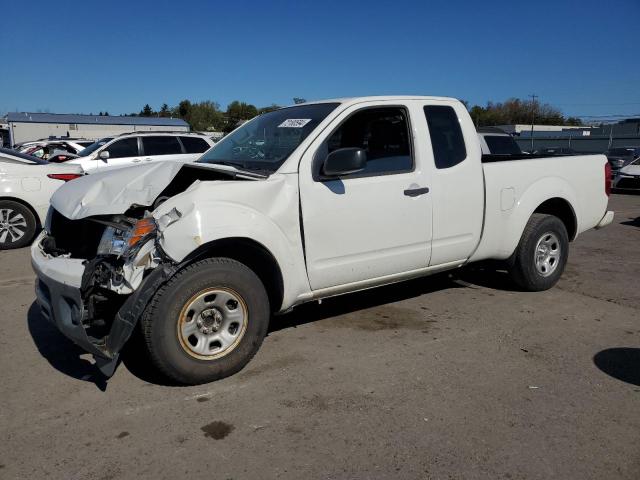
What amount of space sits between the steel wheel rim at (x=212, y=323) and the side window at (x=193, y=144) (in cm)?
932

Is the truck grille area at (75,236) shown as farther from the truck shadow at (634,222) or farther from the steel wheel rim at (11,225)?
the truck shadow at (634,222)

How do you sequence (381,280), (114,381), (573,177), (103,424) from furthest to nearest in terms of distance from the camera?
1. (573,177)
2. (381,280)
3. (114,381)
4. (103,424)

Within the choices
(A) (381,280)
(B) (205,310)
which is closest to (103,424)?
(B) (205,310)

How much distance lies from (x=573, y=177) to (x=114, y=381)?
484 cm

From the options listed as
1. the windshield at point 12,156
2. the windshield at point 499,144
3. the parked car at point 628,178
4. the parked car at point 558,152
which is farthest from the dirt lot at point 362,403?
the parked car at point 628,178

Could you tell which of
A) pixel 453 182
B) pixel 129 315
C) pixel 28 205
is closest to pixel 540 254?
pixel 453 182

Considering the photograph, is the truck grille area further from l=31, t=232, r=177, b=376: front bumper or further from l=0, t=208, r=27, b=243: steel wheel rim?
l=0, t=208, r=27, b=243: steel wheel rim

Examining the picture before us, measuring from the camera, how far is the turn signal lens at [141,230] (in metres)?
3.30

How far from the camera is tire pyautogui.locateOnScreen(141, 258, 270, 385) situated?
333 centimetres

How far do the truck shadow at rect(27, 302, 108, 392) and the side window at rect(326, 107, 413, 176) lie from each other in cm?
247

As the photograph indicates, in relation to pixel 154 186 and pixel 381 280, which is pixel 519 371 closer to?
pixel 381 280

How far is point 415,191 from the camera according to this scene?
443 cm

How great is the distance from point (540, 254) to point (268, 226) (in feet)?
10.8

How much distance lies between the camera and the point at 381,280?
175 inches
